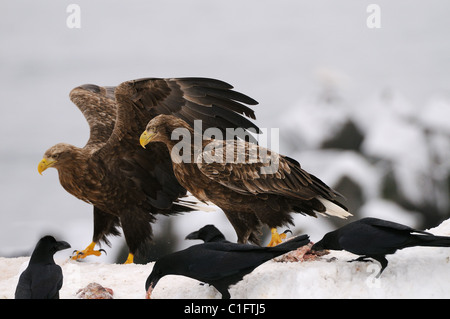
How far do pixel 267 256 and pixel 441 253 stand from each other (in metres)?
1.09

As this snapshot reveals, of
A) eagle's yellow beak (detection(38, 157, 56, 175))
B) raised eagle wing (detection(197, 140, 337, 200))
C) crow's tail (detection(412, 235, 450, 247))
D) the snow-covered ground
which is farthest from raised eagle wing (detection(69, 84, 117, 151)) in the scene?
crow's tail (detection(412, 235, 450, 247))

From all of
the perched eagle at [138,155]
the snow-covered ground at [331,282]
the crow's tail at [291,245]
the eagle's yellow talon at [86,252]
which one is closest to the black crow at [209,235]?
the snow-covered ground at [331,282]

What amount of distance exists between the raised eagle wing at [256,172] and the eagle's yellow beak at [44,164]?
3.71 feet

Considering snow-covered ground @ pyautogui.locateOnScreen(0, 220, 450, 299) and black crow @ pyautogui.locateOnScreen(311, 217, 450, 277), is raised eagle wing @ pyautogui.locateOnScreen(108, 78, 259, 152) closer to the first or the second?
snow-covered ground @ pyautogui.locateOnScreen(0, 220, 450, 299)

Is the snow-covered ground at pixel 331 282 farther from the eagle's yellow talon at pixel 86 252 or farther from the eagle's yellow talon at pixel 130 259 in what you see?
the eagle's yellow talon at pixel 86 252

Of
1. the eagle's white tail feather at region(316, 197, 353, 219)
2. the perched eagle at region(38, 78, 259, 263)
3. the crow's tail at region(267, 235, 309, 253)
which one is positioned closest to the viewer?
the crow's tail at region(267, 235, 309, 253)

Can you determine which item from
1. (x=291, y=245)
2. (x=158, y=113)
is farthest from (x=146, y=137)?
(x=291, y=245)

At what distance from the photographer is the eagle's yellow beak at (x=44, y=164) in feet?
15.4

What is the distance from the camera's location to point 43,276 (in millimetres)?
3646

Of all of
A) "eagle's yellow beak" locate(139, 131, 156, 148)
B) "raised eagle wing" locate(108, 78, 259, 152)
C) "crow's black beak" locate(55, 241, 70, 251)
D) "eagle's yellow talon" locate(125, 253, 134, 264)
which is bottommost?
"eagle's yellow talon" locate(125, 253, 134, 264)

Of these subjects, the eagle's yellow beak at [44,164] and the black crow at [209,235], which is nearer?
the black crow at [209,235]

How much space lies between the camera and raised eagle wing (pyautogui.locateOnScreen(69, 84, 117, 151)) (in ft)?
17.6
